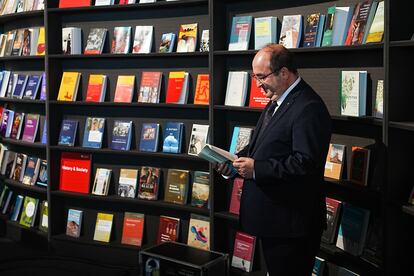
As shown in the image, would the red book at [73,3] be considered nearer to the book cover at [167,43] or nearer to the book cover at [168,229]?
the book cover at [167,43]

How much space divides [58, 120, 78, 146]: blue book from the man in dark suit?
2.38 metres

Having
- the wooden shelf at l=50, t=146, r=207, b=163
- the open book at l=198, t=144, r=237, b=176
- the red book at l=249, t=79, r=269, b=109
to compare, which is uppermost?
the red book at l=249, t=79, r=269, b=109

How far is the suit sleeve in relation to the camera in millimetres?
2410

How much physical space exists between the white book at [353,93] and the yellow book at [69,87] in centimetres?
238

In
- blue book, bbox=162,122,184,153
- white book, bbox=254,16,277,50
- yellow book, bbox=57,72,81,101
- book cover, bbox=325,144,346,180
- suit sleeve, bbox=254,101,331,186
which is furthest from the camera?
yellow book, bbox=57,72,81,101

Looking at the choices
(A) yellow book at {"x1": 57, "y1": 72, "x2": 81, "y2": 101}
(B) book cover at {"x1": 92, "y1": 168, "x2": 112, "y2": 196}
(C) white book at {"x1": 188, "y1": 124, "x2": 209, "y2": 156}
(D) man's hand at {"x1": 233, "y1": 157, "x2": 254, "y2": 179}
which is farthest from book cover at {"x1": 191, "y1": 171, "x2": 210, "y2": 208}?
(D) man's hand at {"x1": 233, "y1": 157, "x2": 254, "y2": 179}

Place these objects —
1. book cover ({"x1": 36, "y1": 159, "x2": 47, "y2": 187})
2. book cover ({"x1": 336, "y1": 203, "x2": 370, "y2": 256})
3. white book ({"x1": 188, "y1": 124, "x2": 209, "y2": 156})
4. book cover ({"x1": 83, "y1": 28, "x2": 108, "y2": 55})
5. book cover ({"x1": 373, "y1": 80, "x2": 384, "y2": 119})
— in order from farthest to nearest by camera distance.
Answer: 1. book cover ({"x1": 36, "y1": 159, "x2": 47, "y2": 187})
2. book cover ({"x1": 83, "y1": 28, "x2": 108, "y2": 55})
3. white book ({"x1": 188, "y1": 124, "x2": 209, "y2": 156})
4. book cover ({"x1": 336, "y1": 203, "x2": 370, "y2": 256})
5. book cover ({"x1": 373, "y1": 80, "x2": 384, "y2": 119})

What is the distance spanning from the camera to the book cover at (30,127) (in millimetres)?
4855

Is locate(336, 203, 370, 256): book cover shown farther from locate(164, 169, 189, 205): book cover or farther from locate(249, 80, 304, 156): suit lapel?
locate(164, 169, 189, 205): book cover

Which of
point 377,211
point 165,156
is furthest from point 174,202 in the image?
point 377,211

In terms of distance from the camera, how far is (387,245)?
278 cm

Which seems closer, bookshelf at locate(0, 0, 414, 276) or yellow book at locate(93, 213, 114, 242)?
bookshelf at locate(0, 0, 414, 276)

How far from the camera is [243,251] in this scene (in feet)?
13.1

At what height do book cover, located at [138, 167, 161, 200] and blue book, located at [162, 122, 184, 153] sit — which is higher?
blue book, located at [162, 122, 184, 153]
